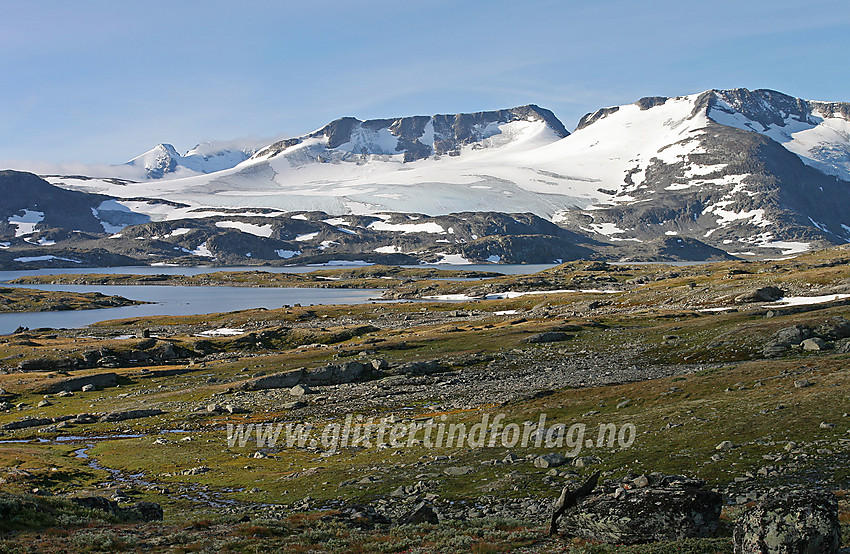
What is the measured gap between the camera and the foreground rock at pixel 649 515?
17.8m

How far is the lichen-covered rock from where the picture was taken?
1427 centimetres

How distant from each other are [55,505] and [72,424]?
3284 cm

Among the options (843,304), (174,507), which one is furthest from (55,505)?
(843,304)

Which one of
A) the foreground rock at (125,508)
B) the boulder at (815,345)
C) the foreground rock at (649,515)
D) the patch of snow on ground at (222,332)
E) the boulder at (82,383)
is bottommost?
the patch of snow on ground at (222,332)

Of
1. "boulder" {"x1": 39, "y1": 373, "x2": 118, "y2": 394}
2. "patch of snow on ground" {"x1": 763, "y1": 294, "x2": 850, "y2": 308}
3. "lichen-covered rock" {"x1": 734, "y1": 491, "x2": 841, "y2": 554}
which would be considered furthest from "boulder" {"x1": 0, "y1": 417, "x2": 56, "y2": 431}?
"patch of snow on ground" {"x1": 763, "y1": 294, "x2": 850, "y2": 308}

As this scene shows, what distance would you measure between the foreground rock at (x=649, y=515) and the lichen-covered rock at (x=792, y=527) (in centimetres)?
283

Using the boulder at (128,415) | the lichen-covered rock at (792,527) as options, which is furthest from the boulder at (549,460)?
the boulder at (128,415)

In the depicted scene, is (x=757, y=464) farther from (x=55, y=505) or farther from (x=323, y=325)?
(x=323, y=325)

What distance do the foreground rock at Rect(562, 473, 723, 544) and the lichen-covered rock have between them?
111 inches

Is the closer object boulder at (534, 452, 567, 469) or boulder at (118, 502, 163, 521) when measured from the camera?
boulder at (118, 502, 163, 521)

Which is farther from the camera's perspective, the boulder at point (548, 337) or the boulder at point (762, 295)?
the boulder at point (762, 295)

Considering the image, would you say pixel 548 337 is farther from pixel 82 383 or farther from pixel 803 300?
pixel 82 383

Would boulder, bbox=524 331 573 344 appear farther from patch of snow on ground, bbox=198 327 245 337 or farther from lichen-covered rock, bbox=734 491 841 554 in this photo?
patch of snow on ground, bbox=198 327 245 337

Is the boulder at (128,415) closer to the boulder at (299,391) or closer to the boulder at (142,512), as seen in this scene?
the boulder at (299,391)
